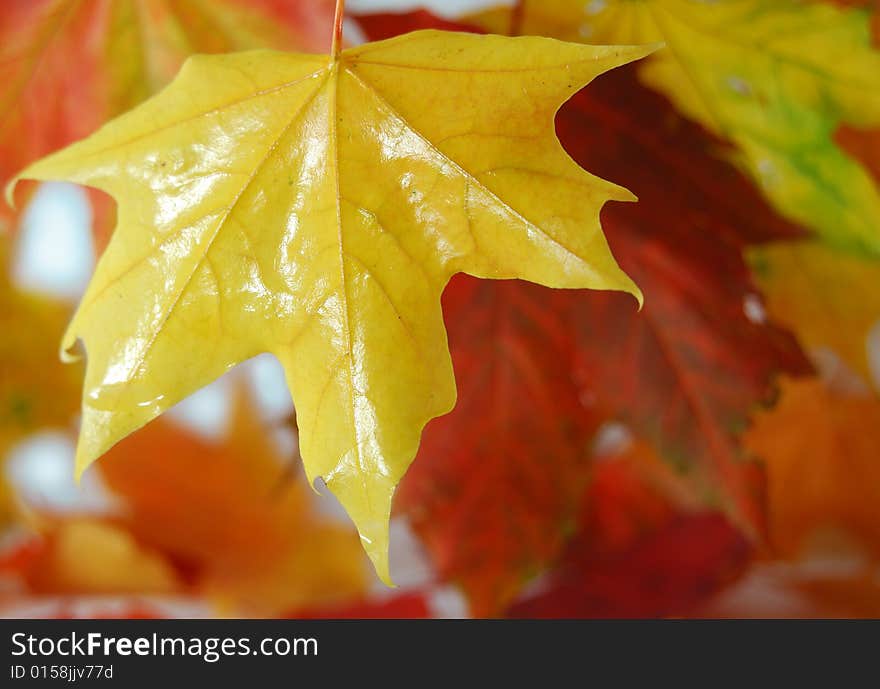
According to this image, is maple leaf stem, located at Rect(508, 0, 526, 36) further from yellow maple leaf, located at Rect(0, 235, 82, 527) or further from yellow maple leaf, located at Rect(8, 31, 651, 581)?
yellow maple leaf, located at Rect(0, 235, 82, 527)

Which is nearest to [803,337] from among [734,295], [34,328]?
[734,295]

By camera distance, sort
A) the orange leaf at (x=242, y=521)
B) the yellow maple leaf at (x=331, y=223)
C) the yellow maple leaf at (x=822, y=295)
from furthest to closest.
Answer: the orange leaf at (x=242, y=521), the yellow maple leaf at (x=822, y=295), the yellow maple leaf at (x=331, y=223)

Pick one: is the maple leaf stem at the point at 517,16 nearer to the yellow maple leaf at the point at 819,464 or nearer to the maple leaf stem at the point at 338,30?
the maple leaf stem at the point at 338,30

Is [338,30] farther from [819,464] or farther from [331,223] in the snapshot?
[819,464]

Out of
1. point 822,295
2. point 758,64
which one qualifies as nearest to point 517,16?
point 758,64

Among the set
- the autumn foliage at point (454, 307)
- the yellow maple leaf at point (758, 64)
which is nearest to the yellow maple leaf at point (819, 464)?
the autumn foliage at point (454, 307)

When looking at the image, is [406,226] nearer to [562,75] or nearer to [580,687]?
[562,75]

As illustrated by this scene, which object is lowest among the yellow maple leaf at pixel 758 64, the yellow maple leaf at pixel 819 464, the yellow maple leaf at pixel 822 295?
the yellow maple leaf at pixel 819 464
